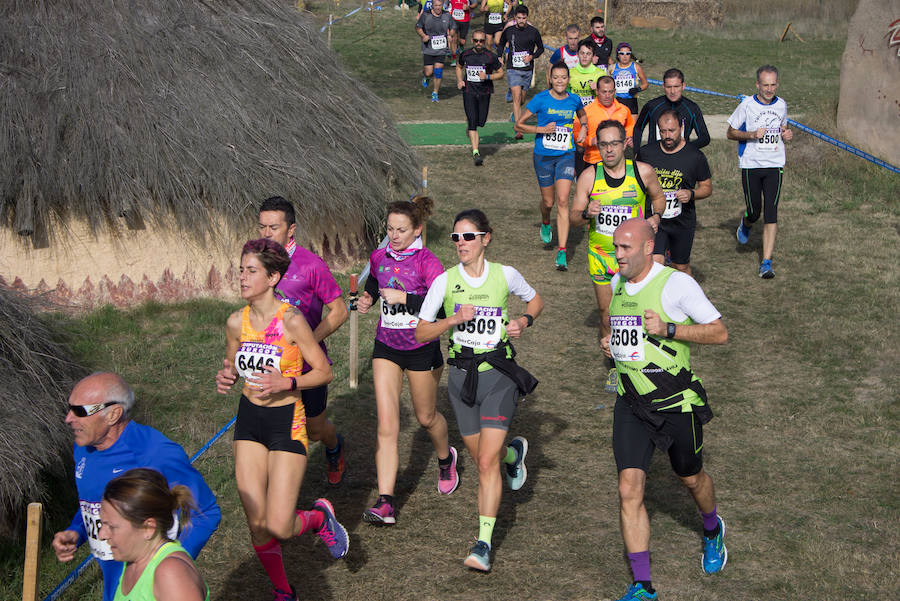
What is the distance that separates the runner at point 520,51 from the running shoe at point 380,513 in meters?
10.9

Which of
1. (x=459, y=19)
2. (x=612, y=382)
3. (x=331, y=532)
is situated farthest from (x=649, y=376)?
(x=459, y=19)

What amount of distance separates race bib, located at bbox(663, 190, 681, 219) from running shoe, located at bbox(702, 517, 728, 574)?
12.4 ft

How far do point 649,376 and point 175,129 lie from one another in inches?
274

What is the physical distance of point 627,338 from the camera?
5590 mm

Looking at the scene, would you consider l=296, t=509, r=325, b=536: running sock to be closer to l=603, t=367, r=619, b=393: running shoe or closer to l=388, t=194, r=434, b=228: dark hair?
l=388, t=194, r=434, b=228: dark hair

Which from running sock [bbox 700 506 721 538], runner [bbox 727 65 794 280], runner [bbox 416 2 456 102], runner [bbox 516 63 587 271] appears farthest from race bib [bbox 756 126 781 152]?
runner [bbox 416 2 456 102]

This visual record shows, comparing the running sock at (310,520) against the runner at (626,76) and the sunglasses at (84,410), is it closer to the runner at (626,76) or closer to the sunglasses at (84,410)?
→ the sunglasses at (84,410)

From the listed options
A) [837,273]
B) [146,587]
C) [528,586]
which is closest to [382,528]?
[528,586]

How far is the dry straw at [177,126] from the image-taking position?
10352 millimetres

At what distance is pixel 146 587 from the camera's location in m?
3.39

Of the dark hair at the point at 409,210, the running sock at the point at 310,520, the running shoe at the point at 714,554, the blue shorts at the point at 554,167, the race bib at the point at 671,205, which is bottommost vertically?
the running shoe at the point at 714,554

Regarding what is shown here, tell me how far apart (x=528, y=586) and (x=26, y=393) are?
12.3 feet

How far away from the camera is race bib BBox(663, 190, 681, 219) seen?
9.02m

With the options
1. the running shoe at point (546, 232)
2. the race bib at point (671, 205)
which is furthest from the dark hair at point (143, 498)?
the running shoe at point (546, 232)
